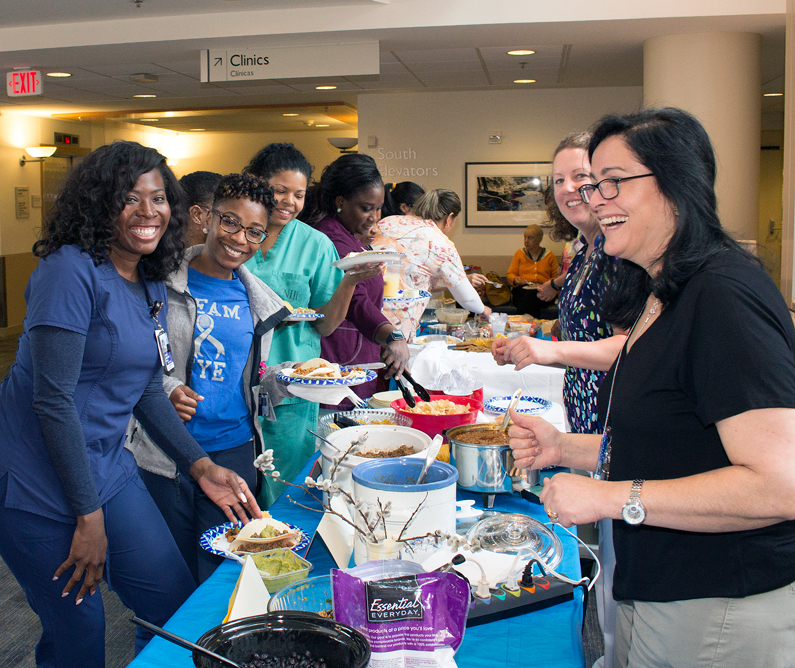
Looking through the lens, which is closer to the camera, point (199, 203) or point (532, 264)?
point (199, 203)

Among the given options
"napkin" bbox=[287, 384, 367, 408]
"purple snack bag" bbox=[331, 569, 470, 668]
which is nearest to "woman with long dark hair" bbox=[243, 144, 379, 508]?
"napkin" bbox=[287, 384, 367, 408]

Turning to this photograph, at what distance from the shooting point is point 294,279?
2.36m

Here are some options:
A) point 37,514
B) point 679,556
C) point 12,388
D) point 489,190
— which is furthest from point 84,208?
point 489,190

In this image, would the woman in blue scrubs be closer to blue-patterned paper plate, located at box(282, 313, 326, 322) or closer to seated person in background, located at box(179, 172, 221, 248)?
blue-patterned paper plate, located at box(282, 313, 326, 322)

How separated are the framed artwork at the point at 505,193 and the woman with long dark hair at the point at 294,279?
6.26m

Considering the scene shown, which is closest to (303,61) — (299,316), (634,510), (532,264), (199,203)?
(199,203)

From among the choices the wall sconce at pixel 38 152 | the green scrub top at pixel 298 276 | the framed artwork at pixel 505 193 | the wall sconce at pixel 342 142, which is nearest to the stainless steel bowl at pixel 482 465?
the green scrub top at pixel 298 276

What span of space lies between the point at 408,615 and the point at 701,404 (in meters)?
0.47

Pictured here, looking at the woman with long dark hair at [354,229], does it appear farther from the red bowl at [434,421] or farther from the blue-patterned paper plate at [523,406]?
the red bowl at [434,421]

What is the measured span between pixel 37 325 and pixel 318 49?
15.6 ft

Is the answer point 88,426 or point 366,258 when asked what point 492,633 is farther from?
point 366,258

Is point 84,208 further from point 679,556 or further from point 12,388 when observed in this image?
point 679,556

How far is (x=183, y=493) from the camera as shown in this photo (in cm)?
175

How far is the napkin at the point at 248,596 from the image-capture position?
1.03 meters
